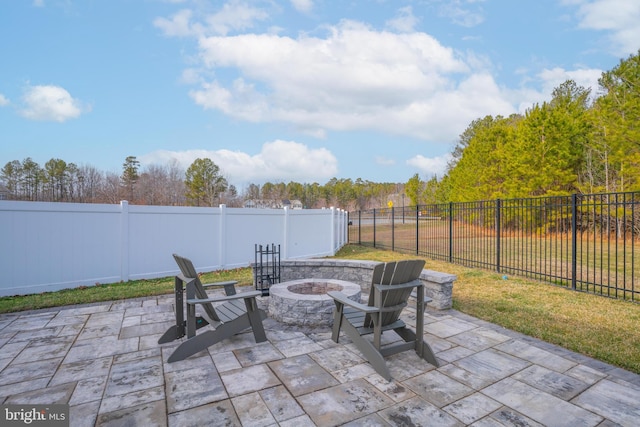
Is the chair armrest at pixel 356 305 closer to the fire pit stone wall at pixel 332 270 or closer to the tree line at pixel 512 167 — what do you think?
the fire pit stone wall at pixel 332 270

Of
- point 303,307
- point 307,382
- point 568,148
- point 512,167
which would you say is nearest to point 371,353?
point 307,382

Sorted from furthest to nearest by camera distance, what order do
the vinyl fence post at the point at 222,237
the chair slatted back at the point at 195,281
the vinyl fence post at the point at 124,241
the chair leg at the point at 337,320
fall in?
the vinyl fence post at the point at 222,237 → the vinyl fence post at the point at 124,241 → the chair leg at the point at 337,320 → the chair slatted back at the point at 195,281

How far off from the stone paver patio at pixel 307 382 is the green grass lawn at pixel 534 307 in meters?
0.41

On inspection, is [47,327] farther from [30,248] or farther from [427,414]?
[427,414]

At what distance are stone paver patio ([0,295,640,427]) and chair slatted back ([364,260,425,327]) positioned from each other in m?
0.50

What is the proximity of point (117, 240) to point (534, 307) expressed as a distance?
7921mm

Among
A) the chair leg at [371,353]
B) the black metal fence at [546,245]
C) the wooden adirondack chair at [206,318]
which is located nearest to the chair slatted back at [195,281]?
the wooden adirondack chair at [206,318]

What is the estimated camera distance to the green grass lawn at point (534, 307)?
335 centimetres

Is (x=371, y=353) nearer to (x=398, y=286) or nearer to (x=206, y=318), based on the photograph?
(x=398, y=286)

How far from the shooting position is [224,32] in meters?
7.88

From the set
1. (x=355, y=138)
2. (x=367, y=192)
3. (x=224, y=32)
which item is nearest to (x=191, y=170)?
(x=355, y=138)

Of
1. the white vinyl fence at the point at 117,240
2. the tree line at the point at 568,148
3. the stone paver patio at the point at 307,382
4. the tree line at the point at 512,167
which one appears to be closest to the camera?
the stone paver patio at the point at 307,382

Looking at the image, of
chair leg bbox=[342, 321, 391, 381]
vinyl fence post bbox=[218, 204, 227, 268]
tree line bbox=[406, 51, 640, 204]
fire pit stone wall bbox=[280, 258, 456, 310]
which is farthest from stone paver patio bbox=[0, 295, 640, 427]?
tree line bbox=[406, 51, 640, 204]

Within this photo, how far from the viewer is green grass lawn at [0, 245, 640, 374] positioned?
3.35m
